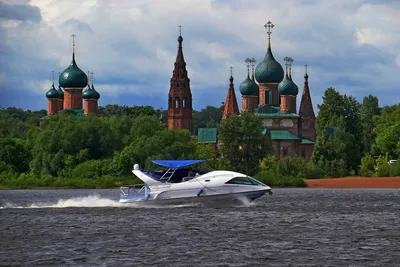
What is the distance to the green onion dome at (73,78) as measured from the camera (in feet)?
590

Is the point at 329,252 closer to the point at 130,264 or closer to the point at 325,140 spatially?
the point at 130,264

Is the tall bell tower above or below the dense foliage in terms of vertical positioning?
above

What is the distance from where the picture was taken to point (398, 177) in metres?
133

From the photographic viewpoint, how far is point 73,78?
179625 mm

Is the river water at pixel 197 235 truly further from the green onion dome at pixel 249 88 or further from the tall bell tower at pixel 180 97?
the tall bell tower at pixel 180 97

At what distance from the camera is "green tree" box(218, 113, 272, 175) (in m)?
124

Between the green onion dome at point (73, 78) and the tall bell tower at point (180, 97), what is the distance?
15423mm

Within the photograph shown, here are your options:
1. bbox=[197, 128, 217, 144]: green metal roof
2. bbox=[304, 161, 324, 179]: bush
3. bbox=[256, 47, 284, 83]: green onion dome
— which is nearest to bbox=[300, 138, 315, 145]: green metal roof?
bbox=[256, 47, 284, 83]: green onion dome

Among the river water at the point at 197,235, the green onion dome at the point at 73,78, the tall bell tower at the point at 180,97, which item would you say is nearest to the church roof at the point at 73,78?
the green onion dome at the point at 73,78

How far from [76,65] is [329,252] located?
5508 inches

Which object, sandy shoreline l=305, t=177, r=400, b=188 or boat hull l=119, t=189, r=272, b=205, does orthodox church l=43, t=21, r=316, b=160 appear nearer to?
sandy shoreline l=305, t=177, r=400, b=188

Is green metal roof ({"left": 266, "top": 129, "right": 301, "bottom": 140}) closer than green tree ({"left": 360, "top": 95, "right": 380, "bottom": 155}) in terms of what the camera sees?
Yes

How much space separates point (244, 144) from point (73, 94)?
2475 inches

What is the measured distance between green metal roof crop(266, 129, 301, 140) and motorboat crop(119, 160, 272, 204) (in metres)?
95.3
